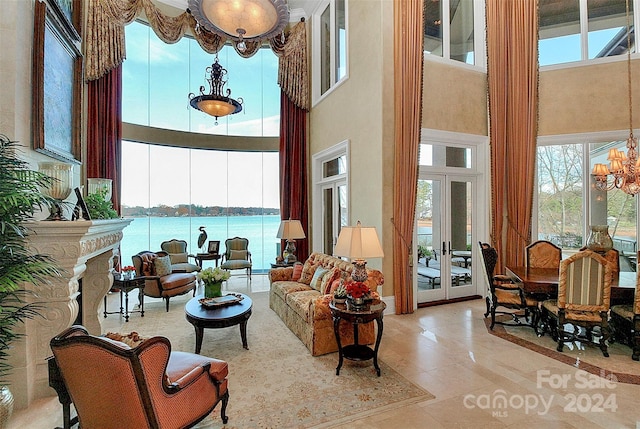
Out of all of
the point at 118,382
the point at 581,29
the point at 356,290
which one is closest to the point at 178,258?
the point at 356,290

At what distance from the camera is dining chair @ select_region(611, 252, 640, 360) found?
333 centimetres

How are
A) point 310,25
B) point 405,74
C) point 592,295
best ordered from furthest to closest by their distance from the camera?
point 310,25, point 405,74, point 592,295

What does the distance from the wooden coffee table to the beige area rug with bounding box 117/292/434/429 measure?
1.18ft

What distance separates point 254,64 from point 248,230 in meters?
4.56

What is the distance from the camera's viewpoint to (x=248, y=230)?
8.80m

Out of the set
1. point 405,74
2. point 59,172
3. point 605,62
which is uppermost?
point 605,62

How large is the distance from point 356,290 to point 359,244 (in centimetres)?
48

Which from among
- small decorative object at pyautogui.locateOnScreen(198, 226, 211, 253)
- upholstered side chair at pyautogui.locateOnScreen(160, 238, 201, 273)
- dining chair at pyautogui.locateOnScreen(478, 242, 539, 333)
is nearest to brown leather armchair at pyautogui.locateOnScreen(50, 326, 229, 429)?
dining chair at pyautogui.locateOnScreen(478, 242, 539, 333)

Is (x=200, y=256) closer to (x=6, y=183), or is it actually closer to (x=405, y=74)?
(x=6, y=183)

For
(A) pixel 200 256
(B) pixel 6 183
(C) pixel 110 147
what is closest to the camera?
(B) pixel 6 183

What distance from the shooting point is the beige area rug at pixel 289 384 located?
249cm

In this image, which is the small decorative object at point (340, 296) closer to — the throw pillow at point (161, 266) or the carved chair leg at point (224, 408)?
the carved chair leg at point (224, 408)

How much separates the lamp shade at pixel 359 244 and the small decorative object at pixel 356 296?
0.31m

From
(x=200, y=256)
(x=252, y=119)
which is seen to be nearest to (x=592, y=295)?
(x=200, y=256)
